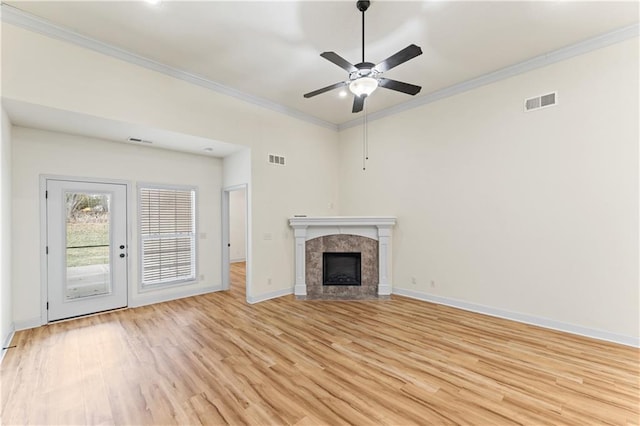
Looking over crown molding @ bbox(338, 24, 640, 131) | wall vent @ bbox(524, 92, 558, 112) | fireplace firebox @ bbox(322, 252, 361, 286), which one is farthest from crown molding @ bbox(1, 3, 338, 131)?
wall vent @ bbox(524, 92, 558, 112)

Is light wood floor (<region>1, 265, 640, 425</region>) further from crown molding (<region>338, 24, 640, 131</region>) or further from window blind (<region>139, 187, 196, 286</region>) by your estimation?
crown molding (<region>338, 24, 640, 131</region>)

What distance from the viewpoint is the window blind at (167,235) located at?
194 inches

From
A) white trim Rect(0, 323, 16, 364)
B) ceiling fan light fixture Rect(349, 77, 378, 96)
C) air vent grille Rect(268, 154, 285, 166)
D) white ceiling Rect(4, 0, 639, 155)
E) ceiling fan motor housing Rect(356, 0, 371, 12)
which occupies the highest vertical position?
white ceiling Rect(4, 0, 639, 155)

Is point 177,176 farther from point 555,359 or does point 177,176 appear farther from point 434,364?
point 555,359

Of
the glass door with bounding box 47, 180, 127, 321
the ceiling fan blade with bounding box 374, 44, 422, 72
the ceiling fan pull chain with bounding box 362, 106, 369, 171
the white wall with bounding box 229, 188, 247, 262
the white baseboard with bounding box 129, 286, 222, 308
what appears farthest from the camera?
the white wall with bounding box 229, 188, 247, 262

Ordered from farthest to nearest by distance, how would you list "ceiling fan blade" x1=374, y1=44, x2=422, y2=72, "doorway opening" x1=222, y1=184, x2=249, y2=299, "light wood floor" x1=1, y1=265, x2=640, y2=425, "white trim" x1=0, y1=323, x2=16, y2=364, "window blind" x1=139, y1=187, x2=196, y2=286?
"doorway opening" x1=222, y1=184, x2=249, y2=299, "window blind" x1=139, y1=187, x2=196, y2=286, "white trim" x1=0, y1=323, x2=16, y2=364, "ceiling fan blade" x1=374, y1=44, x2=422, y2=72, "light wood floor" x1=1, y1=265, x2=640, y2=425

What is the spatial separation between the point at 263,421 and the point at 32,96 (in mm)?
4020

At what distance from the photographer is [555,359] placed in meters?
2.92

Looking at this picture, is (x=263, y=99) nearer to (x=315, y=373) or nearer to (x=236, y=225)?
(x=315, y=373)

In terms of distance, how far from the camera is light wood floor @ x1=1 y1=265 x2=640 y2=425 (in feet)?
7.11

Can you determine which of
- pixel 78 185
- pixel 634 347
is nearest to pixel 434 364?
pixel 634 347

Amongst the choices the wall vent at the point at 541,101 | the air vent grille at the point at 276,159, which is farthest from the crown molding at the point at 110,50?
the wall vent at the point at 541,101

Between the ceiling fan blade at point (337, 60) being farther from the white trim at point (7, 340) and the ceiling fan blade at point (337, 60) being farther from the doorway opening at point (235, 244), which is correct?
the white trim at point (7, 340)

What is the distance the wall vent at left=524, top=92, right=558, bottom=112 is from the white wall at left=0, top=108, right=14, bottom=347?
642cm
